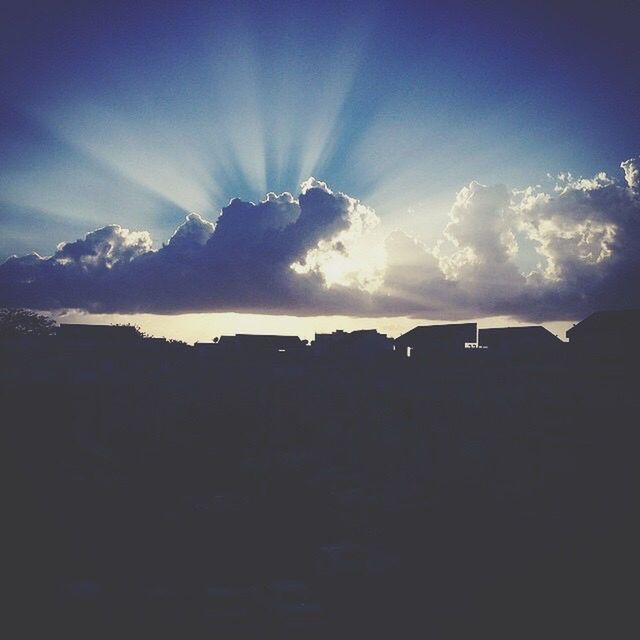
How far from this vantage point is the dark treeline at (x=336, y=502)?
7.41 metres

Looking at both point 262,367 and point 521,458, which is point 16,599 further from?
point 262,367

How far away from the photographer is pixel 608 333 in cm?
2566

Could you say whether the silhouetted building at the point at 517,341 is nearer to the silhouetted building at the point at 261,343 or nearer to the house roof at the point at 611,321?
the house roof at the point at 611,321

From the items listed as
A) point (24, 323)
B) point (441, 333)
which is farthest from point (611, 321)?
point (24, 323)

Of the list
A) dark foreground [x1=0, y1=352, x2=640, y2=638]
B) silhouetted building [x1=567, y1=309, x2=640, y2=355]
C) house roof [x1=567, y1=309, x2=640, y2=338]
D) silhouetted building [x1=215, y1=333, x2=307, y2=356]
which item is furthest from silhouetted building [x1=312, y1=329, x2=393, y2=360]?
house roof [x1=567, y1=309, x2=640, y2=338]

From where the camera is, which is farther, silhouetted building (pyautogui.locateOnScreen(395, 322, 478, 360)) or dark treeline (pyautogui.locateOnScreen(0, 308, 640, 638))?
silhouetted building (pyautogui.locateOnScreen(395, 322, 478, 360))

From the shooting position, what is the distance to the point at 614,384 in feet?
55.1

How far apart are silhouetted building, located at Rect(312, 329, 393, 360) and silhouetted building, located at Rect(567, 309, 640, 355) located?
16.0 metres

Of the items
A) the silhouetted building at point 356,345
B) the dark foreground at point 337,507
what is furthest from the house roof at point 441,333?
the dark foreground at point 337,507

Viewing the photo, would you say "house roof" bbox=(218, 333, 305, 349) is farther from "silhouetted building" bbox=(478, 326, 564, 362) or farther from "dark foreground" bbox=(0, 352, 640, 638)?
"silhouetted building" bbox=(478, 326, 564, 362)

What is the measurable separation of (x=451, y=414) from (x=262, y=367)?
54.2 feet

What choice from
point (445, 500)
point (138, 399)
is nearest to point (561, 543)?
point (445, 500)

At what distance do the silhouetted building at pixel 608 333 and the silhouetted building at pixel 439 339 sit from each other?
6.98 meters

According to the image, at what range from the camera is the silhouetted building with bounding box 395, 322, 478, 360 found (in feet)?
102
